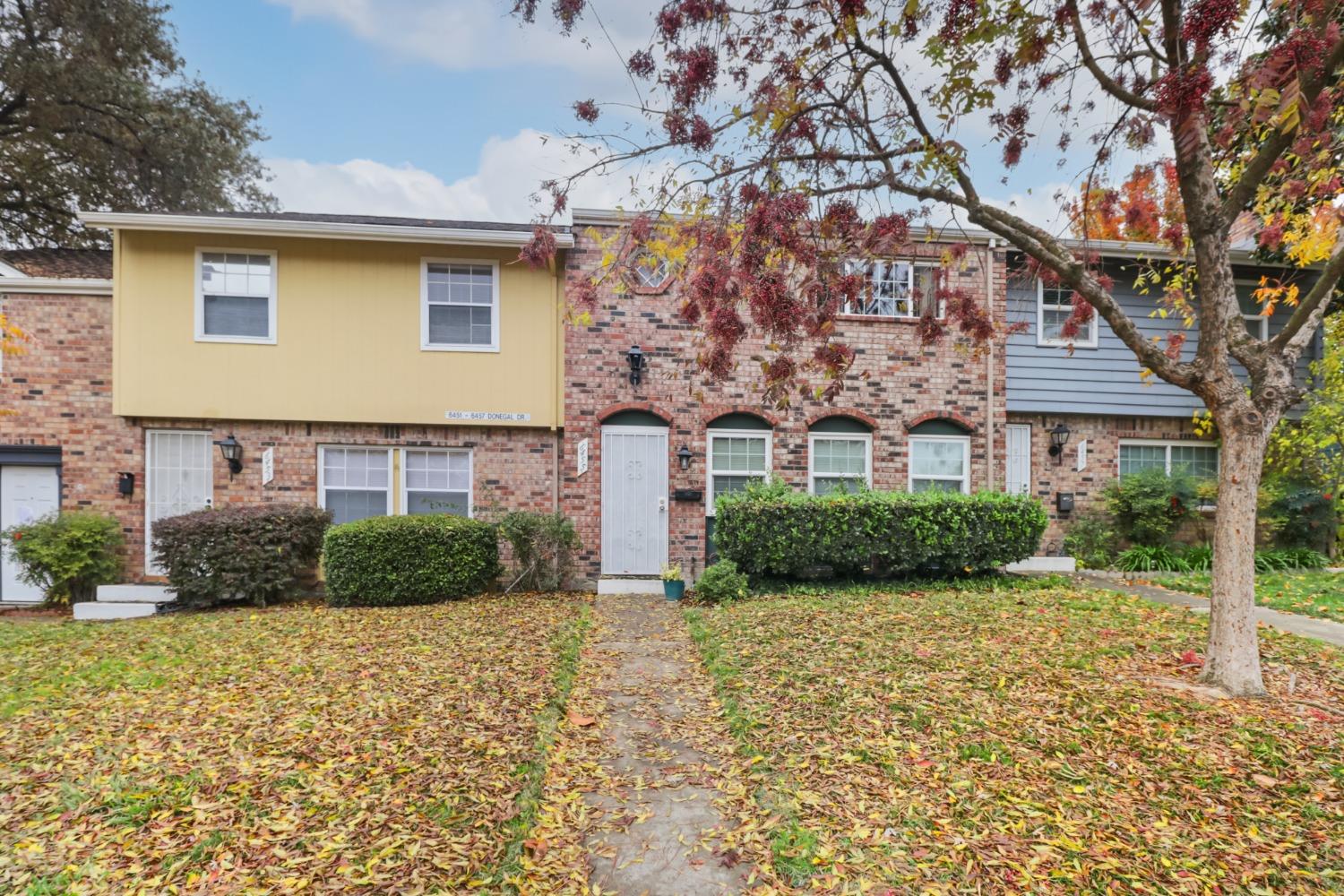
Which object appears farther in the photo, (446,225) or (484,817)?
(446,225)

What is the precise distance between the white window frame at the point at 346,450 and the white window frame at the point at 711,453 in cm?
514

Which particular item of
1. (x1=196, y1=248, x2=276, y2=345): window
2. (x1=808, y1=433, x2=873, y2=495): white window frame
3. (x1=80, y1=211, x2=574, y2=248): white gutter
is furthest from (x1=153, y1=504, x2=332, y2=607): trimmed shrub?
(x1=808, y1=433, x2=873, y2=495): white window frame

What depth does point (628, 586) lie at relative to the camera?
9438mm

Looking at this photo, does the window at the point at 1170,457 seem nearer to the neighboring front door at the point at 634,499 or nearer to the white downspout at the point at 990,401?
the white downspout at the point at 990,401

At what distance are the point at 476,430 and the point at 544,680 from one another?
5.82 meters

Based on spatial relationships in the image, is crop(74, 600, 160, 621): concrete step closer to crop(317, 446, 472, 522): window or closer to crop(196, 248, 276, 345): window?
crop(317, 446, 472, 522): window

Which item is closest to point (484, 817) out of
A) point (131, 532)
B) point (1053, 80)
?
point (1053, 80)

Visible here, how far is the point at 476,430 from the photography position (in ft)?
33.0

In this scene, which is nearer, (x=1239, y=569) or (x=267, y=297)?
(x=1239, y=569)

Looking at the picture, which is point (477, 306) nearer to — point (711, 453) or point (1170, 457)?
point (711, 453)

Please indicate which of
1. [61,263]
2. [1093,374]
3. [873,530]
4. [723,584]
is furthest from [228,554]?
[1093,374]

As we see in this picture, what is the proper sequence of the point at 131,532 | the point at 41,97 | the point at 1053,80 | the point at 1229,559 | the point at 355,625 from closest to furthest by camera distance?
the point at 1229,559
the point at 1053,80
the point at 355,625
the point at 131,532
the point at 41,97

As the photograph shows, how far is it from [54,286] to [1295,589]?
62.4 feet

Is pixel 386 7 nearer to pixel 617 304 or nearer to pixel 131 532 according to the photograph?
pixel 617 304
